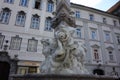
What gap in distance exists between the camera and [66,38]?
395cm

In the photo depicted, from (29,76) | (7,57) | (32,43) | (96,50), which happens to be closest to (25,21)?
(32,43)

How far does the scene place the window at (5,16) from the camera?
14.1 meters

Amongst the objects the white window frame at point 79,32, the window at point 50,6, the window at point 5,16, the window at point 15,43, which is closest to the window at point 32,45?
the window at point 15,43

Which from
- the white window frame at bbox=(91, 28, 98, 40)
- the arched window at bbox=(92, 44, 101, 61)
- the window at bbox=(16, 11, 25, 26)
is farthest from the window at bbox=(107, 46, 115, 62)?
the window at bbox=(16, 11, 25, 26)

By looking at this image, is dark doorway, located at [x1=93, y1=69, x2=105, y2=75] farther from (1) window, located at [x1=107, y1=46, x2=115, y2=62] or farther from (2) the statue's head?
(2) the statue's head

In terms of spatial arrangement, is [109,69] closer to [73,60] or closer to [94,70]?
[94,70]

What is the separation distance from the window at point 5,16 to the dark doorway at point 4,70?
464 centimetres

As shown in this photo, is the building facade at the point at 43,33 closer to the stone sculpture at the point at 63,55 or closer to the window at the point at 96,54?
the window at the point at 96,54

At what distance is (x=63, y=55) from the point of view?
144 inches

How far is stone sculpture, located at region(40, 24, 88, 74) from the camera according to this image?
361 cm

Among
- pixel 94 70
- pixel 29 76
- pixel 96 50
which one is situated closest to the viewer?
pixel 29 76

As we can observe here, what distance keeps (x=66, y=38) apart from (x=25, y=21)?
12070 millimetres

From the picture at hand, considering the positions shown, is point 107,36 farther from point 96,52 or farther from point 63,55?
point 63,55

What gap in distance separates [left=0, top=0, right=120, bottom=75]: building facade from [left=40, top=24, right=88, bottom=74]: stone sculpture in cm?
986
